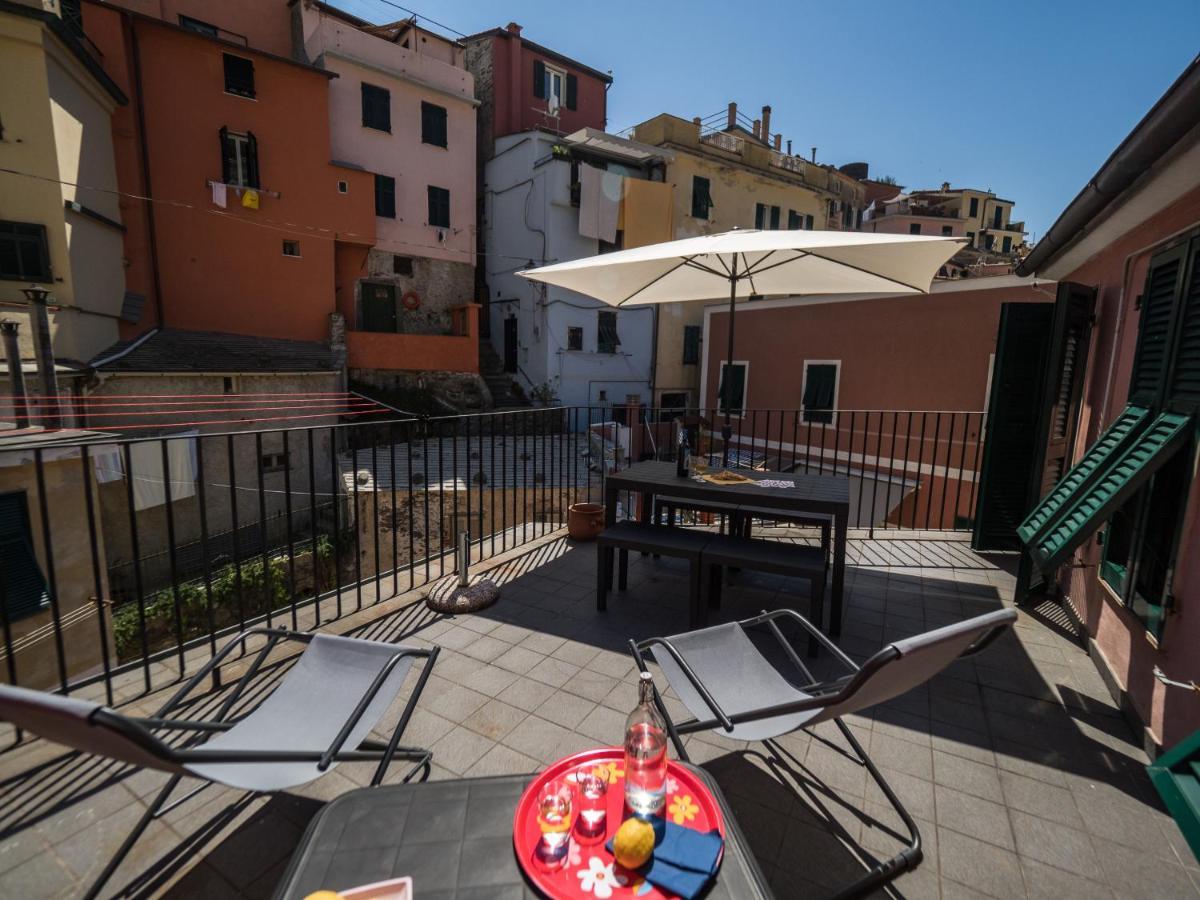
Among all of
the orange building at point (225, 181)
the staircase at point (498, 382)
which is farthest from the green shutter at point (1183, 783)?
the staircase at point (498, 382)

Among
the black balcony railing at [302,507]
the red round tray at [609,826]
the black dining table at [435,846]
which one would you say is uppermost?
the red round tray at [609,826]

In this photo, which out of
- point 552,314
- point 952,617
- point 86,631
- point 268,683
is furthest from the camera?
point 552,314

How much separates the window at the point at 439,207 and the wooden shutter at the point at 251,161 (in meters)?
4.67

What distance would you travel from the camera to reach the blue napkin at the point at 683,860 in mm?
1173

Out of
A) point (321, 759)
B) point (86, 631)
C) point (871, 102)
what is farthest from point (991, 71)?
point (86, 631)

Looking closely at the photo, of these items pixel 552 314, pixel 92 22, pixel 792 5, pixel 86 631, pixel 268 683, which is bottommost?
pixel 86 631

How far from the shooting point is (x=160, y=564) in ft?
35.9

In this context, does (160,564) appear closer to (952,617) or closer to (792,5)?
(952,617)

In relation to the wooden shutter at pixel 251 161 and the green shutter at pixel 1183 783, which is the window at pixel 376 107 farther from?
the green shutter at pixel 1183 783

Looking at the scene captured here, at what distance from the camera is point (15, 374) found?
759 centimetres

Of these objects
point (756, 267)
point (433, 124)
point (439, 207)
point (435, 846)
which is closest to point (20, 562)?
point (435, 846)

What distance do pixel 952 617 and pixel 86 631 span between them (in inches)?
362

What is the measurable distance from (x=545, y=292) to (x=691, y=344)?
590 cm

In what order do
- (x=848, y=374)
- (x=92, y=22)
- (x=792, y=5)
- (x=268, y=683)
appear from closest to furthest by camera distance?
(x=268, y=683) < (x=792, y=5) < (x=92, y=22) < (x=848, y=374)
